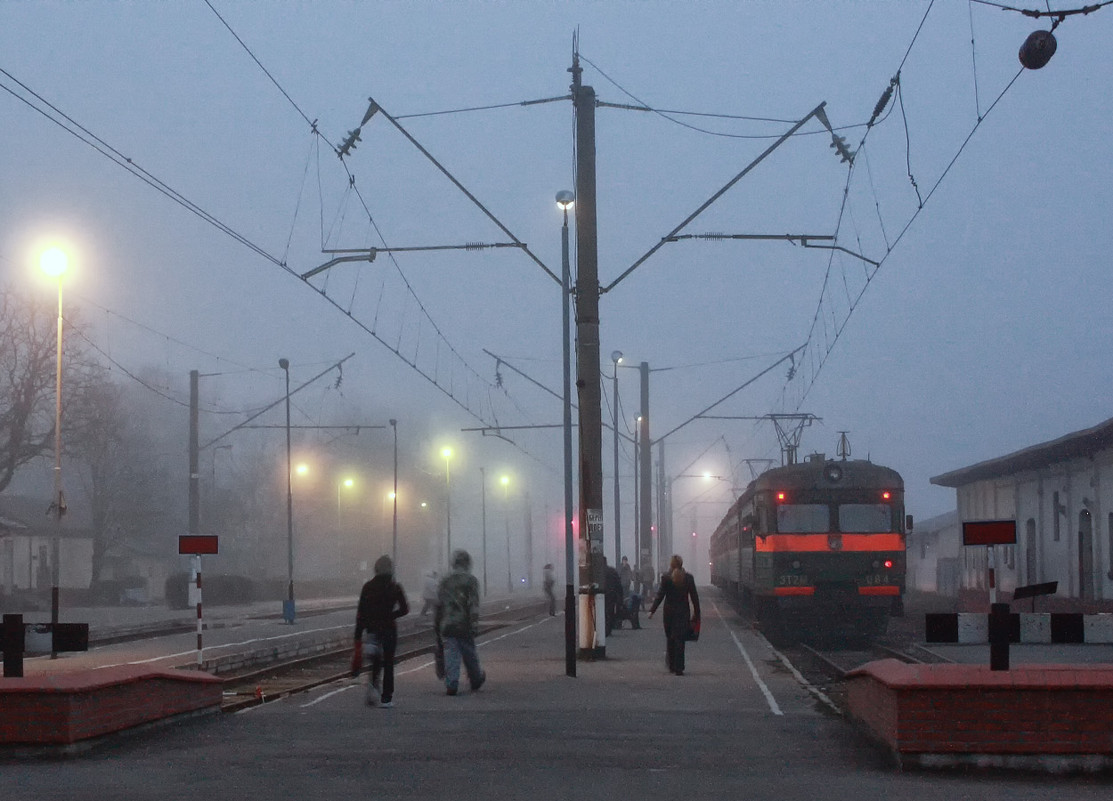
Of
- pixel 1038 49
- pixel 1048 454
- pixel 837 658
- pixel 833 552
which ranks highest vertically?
pixel 1038 49

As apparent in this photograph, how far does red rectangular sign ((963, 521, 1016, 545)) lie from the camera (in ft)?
39.2

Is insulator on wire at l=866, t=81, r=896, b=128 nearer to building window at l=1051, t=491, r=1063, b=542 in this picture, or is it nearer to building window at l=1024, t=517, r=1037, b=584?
building window at l=1051, t=491, r=1063, b=542

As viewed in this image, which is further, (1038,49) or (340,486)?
(340,486)

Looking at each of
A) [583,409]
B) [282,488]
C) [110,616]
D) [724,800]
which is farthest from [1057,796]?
[282,488]

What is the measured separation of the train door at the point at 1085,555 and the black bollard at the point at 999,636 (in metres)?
24.7

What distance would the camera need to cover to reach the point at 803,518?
2888cm

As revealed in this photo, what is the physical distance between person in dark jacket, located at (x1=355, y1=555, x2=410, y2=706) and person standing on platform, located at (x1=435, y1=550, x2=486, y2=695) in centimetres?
56

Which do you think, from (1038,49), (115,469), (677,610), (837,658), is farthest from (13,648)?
(115,469)

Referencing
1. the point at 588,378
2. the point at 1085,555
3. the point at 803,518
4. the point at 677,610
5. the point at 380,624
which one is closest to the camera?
the point at 380,624

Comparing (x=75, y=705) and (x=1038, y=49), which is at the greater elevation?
(x=1038, y=49)

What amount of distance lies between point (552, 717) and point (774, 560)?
51.3 feet

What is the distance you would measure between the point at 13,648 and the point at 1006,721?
7.81 meters

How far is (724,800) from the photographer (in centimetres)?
912

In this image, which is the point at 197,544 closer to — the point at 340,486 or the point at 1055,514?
the point at 1055,514
